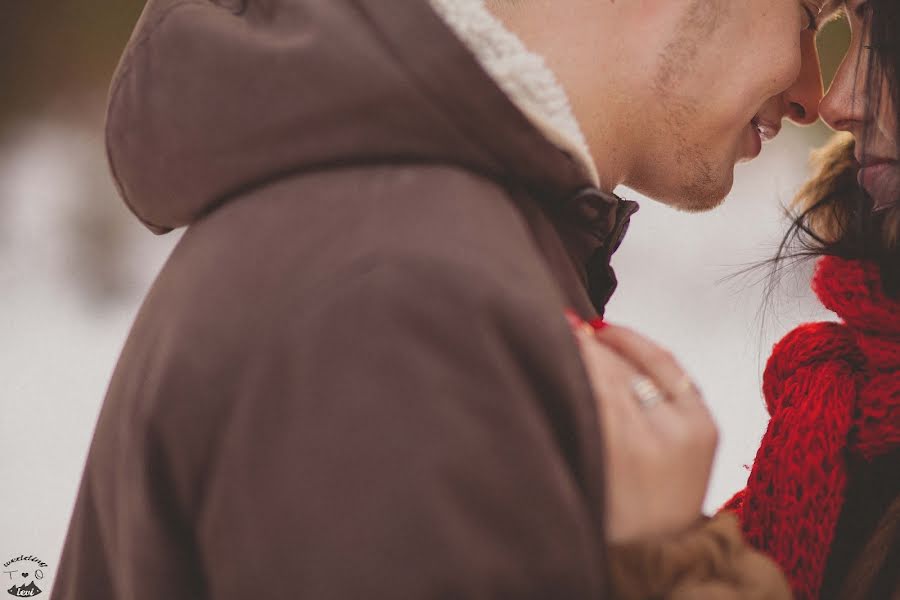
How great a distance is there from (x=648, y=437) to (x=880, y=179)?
2.25ft

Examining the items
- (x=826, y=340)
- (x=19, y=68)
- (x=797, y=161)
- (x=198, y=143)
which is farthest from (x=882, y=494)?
(x=19, y=68)

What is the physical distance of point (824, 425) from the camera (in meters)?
1.12

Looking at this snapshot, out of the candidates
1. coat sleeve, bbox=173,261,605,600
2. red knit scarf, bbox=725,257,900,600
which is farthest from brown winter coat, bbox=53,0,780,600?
red knit scarf, bbox=725,257,900,600

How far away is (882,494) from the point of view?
3.65 ft

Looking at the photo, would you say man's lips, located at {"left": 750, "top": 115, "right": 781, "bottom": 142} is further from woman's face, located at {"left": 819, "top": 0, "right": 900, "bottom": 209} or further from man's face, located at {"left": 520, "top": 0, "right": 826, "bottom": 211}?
woman's face, located at {"left": 819, "top": 0, "right": 900, "bottom": 209}

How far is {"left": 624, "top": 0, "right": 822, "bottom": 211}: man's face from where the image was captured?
43.4 inches

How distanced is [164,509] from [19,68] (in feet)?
7.63

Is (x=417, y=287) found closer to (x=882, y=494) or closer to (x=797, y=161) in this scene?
(x=882, y=494)

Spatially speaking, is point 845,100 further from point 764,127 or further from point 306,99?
point 306,99

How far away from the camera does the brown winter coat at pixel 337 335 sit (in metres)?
0.57
